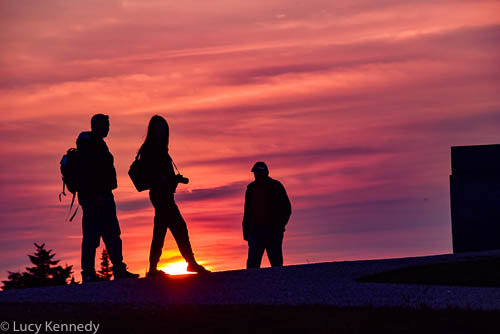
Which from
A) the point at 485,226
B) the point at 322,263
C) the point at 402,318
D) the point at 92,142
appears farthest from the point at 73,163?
the point at 485,226

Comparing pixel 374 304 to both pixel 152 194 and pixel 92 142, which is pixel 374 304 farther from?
pixel 92 142

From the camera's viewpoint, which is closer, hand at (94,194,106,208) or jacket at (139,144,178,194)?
jacket at (139,144,178,194)

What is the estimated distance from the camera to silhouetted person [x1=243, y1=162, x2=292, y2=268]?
16.8 m

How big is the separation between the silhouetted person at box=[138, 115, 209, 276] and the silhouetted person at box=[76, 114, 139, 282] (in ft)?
1.74

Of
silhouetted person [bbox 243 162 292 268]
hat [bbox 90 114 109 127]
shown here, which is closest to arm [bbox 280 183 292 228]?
silhouetted person [bbox 243 162 292 268]

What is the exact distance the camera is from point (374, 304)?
11.0 meters

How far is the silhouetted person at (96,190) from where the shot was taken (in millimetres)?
12820

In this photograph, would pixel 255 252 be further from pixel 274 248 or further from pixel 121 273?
pixel 121 273

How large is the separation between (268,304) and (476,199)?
11.3 meters

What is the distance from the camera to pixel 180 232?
12.8 metres

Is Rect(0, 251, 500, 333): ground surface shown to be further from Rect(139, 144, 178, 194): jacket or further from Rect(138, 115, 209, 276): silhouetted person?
Rect(139, 144, 178, 194): jacket

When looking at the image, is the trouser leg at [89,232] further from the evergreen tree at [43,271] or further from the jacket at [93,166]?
the evergreen tree at [43,271]

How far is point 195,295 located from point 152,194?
171 cm

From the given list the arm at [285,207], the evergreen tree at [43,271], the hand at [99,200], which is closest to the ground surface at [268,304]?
the hand at [99,200]
